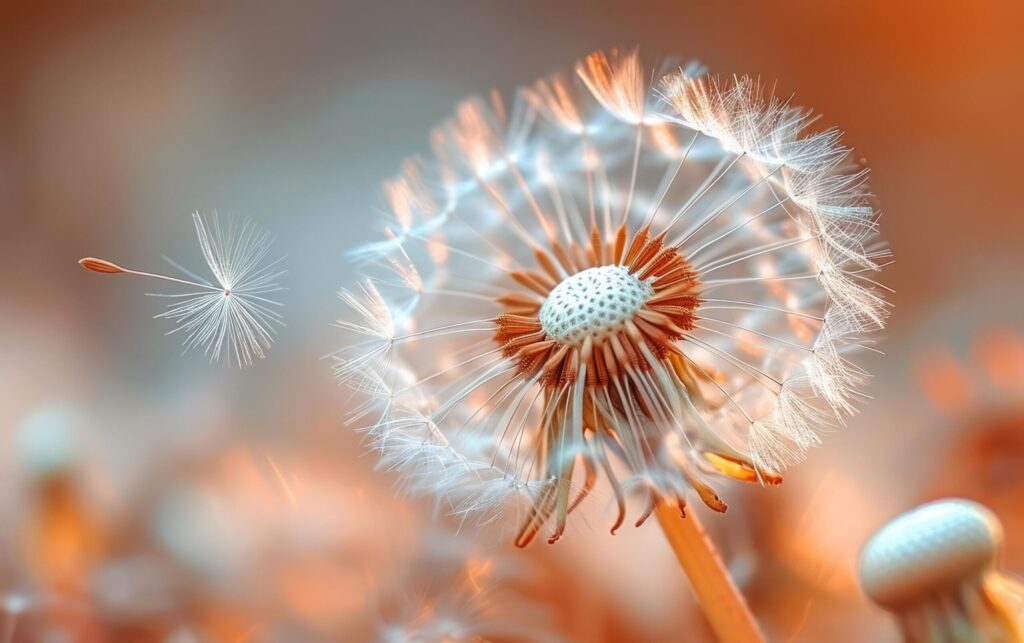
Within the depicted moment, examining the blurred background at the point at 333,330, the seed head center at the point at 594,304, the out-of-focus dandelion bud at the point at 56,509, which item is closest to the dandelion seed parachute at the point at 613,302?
the seed head center at the point at 594,304

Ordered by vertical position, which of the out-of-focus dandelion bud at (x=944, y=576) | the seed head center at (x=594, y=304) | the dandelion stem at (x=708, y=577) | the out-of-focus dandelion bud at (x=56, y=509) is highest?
the out-of-focus dandelion bud at (x=56, y=509)

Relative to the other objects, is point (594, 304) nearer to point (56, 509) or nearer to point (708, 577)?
point (708, 577)

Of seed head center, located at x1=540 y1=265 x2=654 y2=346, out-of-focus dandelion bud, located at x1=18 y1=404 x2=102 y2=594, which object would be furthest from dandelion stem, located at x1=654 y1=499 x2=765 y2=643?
out-of-focus dandelion bud, located at x1=18 y1=404 x2=102 y2=594

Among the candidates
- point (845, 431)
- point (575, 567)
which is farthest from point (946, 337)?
point (575, 567)

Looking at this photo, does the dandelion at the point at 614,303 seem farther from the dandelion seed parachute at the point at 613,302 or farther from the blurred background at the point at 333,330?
the blurred background at the point at 333,330

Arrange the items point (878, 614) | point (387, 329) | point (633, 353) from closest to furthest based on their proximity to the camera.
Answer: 1. point (633, 353)
2. point (387, 329)
3. point (878, 614)

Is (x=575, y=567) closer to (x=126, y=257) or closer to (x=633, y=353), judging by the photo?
(x=633, y=353)

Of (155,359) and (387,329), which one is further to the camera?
(155,359)

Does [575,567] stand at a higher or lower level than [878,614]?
higher
